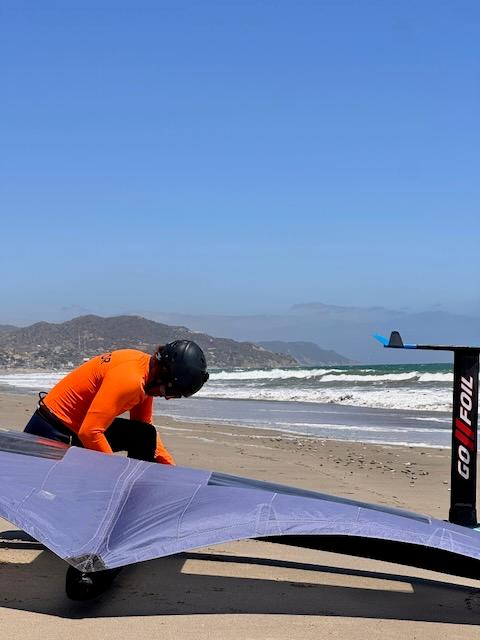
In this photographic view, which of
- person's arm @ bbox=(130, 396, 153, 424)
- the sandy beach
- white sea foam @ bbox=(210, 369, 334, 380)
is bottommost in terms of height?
white sea foam @ bbox=(210, 369, 334, 380)

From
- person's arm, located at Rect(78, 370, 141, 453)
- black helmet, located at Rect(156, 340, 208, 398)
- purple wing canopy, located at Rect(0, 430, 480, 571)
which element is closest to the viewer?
purple wing canopy, located at Rect(0, 430, 480, 571)

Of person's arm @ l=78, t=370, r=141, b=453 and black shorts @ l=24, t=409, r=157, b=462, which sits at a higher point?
person's arm @ l=78, t=370, r=141, b=453

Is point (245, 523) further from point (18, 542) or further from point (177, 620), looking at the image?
point (18, 542)

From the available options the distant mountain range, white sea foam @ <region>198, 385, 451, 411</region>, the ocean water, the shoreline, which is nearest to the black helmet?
the shoreline

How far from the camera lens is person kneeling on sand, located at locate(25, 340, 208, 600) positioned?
387 cm

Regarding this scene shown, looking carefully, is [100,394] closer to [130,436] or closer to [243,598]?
[130,436]

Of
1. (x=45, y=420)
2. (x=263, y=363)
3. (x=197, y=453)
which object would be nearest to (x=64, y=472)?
(x=45, y=420)

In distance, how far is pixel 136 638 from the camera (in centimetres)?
291

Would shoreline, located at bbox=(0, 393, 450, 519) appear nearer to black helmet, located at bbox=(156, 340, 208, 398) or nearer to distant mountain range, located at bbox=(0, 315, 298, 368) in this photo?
black helmet, located at bbox=(156, 340, 208, 398)

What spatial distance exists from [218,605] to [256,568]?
28.1 inches

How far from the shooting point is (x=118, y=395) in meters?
3.86

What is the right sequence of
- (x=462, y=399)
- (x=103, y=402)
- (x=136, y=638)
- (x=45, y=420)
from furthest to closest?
(x=462, y=399) → (x=45, y=420) → (x=103, y=402) → (x=136, y=638)

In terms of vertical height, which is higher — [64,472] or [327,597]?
[64,472]

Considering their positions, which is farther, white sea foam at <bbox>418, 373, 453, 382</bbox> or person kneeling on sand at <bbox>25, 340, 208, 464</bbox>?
white sea foam at <bbox>418, 373, 453, 382</bbox>
